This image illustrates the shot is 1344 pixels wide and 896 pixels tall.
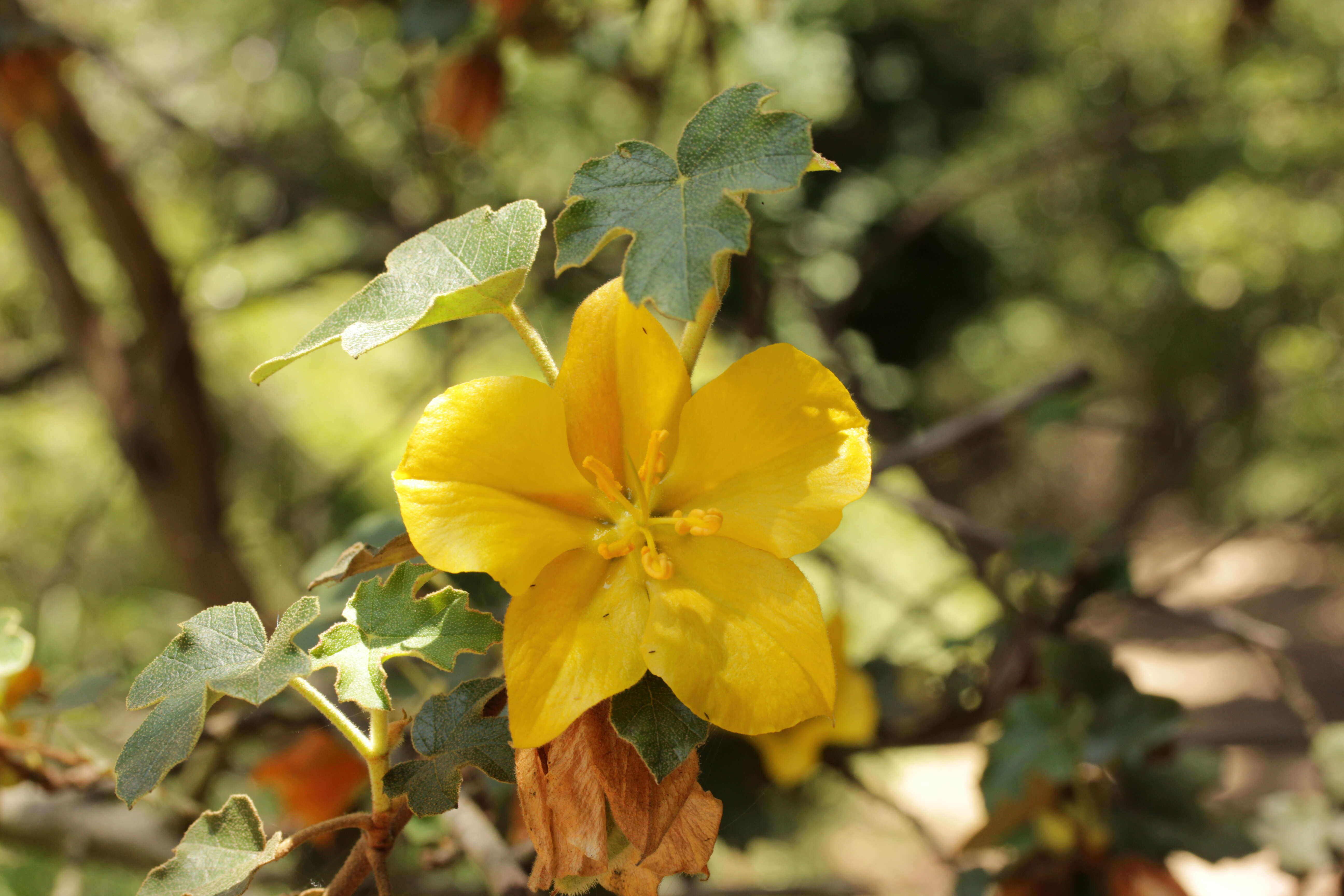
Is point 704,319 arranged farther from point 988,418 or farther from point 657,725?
point 988,418

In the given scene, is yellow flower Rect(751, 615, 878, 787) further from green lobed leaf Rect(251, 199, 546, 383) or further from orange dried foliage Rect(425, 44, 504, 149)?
orange dried foliage Rect(425, 44, 504, 149)

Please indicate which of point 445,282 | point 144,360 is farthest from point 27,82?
point 445,282

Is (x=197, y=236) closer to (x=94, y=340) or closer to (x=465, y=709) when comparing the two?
(x=94, y=340)

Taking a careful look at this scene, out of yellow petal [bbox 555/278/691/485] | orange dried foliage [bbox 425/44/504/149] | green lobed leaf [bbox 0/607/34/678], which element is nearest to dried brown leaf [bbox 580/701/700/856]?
yellow petal [bbox 555/278/691/485]

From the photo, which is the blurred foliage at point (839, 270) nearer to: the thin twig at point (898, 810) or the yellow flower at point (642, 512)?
the thin twig at point (898, 810)

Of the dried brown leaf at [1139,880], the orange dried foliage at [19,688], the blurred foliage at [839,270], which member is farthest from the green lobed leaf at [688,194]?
the dried brown leaf at [1139,880]

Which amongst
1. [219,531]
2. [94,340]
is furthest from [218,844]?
[94,340]
